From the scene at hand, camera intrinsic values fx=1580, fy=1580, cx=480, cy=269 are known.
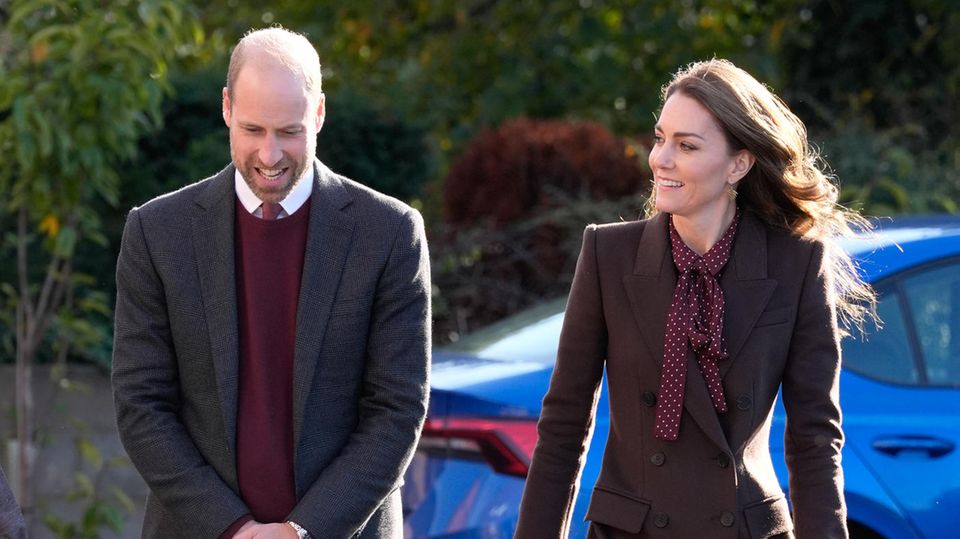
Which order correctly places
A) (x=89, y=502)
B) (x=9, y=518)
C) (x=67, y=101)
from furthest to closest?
(x=89, y=502)
(x=67, y=101)
(x=9, y=518)

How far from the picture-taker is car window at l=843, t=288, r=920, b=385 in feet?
15.4

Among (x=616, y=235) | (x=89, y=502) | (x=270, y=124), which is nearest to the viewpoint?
(x=270, y=124)

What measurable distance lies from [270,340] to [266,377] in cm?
8

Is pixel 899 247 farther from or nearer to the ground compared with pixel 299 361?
farther from the ground

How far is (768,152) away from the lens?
349cm

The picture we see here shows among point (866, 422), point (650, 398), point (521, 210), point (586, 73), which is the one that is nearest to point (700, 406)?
point (650, 398)

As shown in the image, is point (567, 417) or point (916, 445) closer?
point (567, 417)

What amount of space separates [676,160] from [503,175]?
570cm

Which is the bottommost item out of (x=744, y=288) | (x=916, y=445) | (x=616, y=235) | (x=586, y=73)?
(x=916, y=445)

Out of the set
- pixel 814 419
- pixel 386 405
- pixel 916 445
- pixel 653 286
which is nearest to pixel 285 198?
pixel 386 405

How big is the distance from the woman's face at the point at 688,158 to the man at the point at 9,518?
147 centimetres

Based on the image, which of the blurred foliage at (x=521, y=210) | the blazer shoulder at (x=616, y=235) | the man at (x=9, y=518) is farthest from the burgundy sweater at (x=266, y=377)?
the blurred foliage at (x=521, y=210)

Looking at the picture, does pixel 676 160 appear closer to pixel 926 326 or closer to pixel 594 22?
pixel 926 326

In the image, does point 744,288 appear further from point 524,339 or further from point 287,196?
point 524,339
